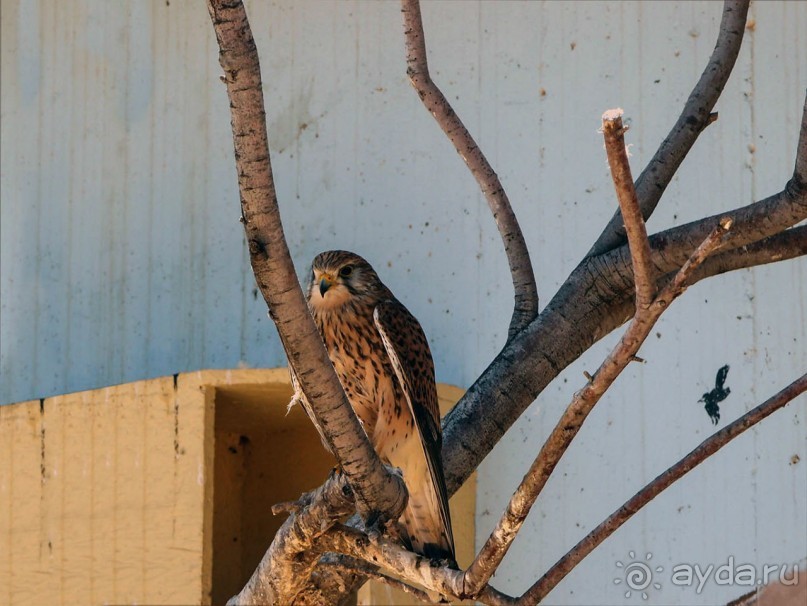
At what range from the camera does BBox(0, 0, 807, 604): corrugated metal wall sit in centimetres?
445

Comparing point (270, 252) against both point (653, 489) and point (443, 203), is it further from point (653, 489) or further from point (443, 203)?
point (443, 203)

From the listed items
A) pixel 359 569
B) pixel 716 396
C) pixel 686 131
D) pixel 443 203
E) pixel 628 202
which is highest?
pixel 443 203

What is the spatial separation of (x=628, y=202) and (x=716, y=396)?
2.60 meters

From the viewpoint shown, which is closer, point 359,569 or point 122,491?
point 359,569

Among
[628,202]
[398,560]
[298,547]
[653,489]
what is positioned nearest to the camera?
[628,202]

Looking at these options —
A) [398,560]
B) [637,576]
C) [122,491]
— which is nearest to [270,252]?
[398,560]

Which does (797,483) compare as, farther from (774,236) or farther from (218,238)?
(218,238)

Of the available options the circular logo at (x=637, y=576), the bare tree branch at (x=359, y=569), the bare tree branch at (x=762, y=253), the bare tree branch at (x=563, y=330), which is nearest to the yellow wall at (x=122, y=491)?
the circular logo at (x=637, y=576)

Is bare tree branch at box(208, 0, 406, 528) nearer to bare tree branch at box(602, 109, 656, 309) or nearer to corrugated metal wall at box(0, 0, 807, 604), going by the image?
bare tree branch at box(602, 109, 656, 309)

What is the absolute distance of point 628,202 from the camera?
203 cm

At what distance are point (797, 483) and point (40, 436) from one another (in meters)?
2.55

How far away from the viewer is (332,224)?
4914 mm

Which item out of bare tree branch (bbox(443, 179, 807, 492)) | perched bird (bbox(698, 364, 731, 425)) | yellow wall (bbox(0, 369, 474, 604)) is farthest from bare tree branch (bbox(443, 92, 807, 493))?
perched bird (bbox(698, 364, 731, 425))

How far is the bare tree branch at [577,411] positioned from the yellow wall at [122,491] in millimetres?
1631
